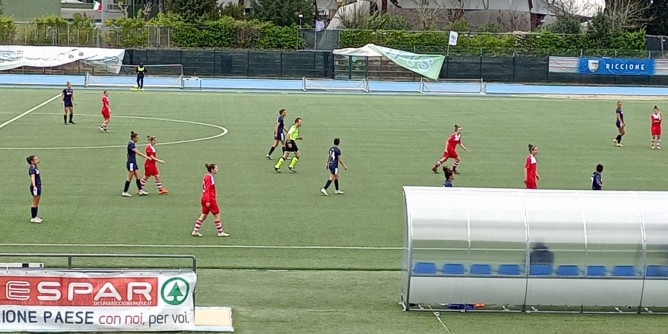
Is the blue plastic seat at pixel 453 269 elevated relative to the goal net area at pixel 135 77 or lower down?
lower down

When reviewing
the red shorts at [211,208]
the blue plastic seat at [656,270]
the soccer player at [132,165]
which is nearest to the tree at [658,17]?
the soccer player at [132,165]

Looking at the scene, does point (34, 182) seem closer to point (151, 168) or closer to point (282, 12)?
point (151, 168)

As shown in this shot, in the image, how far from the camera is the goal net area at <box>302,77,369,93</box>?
70688 mm

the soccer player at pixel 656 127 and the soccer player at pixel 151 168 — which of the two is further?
the soccer player at pixel 656 127

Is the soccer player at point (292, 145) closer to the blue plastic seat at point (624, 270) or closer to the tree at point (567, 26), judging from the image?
the blue plastic seat at point (624, 270)

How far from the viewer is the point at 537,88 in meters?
76.8

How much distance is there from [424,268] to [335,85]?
187 feet

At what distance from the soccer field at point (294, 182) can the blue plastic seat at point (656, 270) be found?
0.76m

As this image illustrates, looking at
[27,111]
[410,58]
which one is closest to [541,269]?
[27,111]

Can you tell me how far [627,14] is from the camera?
91688 millimetres

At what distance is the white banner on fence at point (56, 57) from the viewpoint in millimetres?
73875

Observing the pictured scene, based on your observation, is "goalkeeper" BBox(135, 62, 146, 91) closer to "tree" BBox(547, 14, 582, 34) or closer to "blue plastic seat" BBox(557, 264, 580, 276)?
"tree" BBox(547, 14, 582, 34)

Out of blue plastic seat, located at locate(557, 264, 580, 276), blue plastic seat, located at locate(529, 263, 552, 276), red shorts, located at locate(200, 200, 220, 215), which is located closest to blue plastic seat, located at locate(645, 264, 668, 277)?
blue plastic seat, located at locate(557, 264, 580, 276)

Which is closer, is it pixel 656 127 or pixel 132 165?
pixel 132 165
